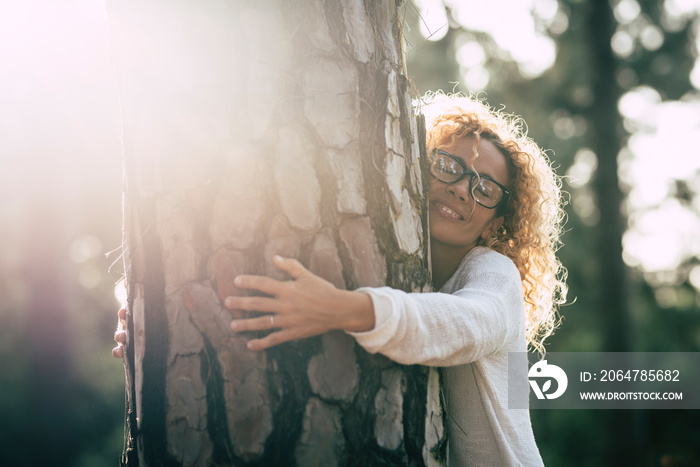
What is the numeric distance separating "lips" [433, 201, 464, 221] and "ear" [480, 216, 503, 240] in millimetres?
329

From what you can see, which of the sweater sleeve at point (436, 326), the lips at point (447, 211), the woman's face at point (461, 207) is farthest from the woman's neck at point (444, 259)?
the sweater sleeve at point (436, 326)

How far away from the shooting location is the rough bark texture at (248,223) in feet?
4.66

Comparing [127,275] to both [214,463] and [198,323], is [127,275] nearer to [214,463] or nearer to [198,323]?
[198,323]

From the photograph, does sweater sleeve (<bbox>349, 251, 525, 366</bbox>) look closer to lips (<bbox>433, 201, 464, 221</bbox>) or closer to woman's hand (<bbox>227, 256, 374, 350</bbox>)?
woman's hand (<bbox>227, 256, 374, 350</bbox>)

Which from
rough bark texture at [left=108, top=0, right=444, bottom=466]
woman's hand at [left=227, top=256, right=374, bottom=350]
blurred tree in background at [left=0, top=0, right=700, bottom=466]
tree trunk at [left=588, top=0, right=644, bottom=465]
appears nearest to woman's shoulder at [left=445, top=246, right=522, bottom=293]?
rough bark texture at [left=108, top=0, right=444, bottom=466]

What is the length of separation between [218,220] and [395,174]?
0.58m

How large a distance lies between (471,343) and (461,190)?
1.03m

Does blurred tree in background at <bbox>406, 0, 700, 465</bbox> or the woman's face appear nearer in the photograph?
the woman's face

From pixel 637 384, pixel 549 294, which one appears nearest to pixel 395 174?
pixel 549 294

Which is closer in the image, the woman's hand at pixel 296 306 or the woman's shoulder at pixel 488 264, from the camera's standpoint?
the woman's hand at pixel 296 306

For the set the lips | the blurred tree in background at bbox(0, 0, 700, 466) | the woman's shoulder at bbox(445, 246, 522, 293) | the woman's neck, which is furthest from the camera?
the blurred tree in background at bbox(0, 0, 700, 466)

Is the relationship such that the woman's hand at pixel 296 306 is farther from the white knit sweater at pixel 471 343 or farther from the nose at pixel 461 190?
the nose at pixel 461 190

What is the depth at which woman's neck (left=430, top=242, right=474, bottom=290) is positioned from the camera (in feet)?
8.26

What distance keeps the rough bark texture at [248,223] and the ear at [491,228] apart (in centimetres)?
127
